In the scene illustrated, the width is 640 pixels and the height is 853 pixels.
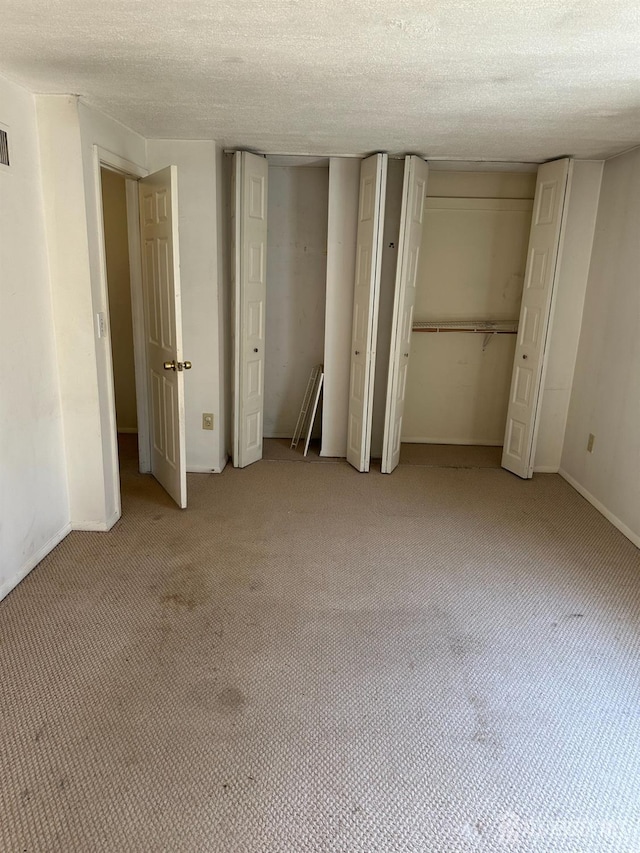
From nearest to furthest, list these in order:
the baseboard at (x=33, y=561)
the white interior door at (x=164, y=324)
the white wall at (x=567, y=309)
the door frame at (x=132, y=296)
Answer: the baseboard at (x=33, y=561) < the door frame at (x=132, y=296) < the white interior door at (x=164, y=324) < the white wall at (x=567, y=309)

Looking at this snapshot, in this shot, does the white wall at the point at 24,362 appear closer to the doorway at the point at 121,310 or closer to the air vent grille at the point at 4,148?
the air vent grille at the point at 4,148

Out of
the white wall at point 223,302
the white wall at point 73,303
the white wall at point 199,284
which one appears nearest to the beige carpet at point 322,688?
the white wall at point 73,303

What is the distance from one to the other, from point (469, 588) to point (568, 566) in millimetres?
647

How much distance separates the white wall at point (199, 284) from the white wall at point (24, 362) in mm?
1096

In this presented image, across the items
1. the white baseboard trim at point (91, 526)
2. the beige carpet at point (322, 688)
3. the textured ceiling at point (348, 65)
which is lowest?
the beige carpet at point (322, 688)

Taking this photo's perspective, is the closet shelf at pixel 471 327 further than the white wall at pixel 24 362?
Yes

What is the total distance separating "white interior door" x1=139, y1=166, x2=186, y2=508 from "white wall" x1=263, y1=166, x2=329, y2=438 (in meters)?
1.32

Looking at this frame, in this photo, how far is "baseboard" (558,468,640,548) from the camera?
129 inches

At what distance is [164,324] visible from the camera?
3336mm

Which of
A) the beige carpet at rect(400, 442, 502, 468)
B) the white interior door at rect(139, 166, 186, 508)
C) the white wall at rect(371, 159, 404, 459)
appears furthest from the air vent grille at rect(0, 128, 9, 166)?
the beige carpet at rect(400, 442, 502, 468)

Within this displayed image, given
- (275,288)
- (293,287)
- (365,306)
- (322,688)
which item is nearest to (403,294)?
(365,306)

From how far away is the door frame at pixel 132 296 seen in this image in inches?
116

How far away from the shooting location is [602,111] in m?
2.59

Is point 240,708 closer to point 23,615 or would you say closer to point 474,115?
point 23,615
